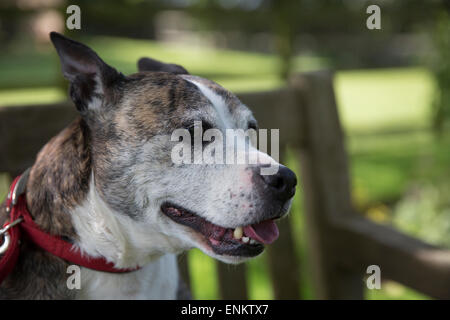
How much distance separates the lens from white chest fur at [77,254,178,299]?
185 cm

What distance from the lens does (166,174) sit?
1800 mm

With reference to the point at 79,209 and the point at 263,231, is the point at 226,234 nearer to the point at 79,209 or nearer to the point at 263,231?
the point at 263,231

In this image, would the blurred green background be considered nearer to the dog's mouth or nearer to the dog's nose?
the dog's mouth

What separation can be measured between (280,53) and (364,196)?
3.87 meters

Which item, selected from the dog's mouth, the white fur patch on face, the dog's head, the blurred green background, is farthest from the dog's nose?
the blurred green background

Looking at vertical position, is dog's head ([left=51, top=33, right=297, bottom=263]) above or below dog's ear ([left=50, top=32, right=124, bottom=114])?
below

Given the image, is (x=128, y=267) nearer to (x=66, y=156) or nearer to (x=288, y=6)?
(x=66, y=156)

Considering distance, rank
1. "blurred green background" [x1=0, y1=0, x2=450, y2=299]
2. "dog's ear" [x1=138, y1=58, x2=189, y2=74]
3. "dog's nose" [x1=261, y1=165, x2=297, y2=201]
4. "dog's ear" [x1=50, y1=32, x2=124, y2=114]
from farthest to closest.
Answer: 1. "blurred green background" [x1=0, y1=0, x2=450, y2=299]
2. "dog's ear" [x1=138, y1=58, x2=189, y2=74]
3. "dog's ear" [x1=50, y1=32, x2=124, y2=114]
4. "dog's nose" [x1=261, y1=165, x2=297, y2=201]

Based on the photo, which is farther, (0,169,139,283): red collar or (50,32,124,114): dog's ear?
(50,32,124,114): dog's ear

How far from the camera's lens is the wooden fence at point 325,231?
89.3 inches

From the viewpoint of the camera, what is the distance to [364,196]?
4.90m

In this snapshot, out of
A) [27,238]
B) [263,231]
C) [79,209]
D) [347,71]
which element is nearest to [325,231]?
[263,231]

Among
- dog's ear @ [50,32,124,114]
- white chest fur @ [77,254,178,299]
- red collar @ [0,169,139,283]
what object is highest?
dog's ear @ [50,32,124,114]

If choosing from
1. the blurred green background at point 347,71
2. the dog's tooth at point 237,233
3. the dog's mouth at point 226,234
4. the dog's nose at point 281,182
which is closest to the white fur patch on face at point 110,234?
the dog's mouth at point 226,234
